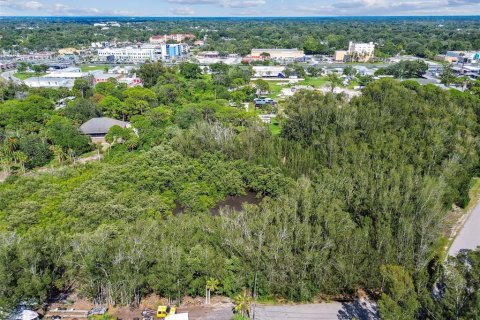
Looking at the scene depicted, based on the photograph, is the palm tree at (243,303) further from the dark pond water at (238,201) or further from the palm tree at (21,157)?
the palm tree at (21,157)

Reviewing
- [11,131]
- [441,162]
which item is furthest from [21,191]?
[441,162]

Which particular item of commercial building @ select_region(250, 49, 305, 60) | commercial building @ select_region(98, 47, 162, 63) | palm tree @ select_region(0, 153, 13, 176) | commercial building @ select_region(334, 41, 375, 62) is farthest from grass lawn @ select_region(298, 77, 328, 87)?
palm tree @ select_region(0, 153, 13, 176)

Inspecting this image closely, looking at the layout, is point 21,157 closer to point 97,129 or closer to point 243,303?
point 97,129

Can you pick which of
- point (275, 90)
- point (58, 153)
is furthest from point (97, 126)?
point (275, 90)

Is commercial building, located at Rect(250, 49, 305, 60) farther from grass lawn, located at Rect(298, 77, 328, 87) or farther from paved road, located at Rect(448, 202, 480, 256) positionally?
paved road, located at Rect(448, 202, 480, 256)

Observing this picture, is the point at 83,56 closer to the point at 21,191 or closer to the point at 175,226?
the point at 21,191
